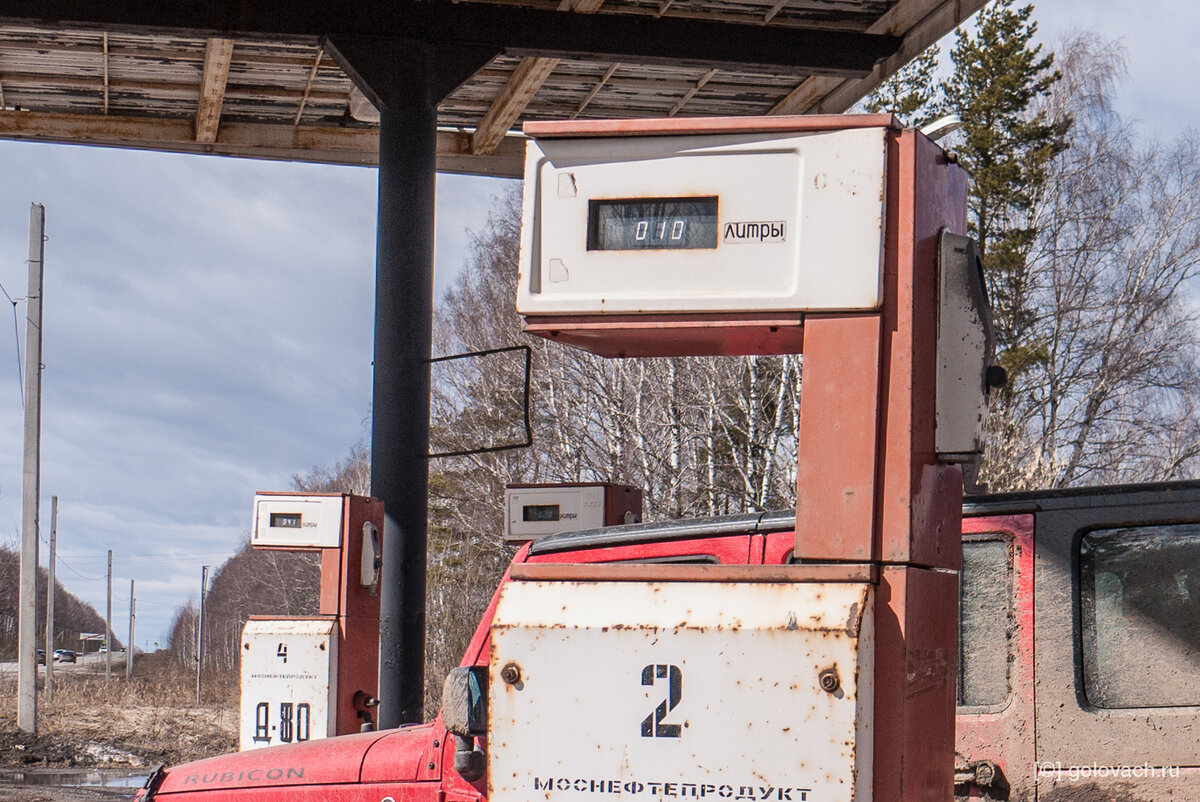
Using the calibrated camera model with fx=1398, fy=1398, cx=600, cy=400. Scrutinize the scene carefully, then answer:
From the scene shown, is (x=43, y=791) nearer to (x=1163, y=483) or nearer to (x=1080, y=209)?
(x=1163, y=483)

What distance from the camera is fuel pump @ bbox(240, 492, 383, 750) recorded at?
29.8 feet

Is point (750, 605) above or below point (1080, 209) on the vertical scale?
below

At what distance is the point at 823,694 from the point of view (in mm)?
2547

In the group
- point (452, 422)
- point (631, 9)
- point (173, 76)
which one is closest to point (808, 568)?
point (631, 9)

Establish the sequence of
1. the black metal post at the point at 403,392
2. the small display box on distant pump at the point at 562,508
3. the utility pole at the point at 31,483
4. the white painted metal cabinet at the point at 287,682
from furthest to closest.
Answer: the utility pole at the point at 31,483, the black metal post at the point at 403,392, the white painted metal cabinet at the point at 287,682, the small display box on distant pump at the point at 562,508

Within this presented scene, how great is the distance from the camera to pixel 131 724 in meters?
22.0

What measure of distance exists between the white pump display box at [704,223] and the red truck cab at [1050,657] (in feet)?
4.17

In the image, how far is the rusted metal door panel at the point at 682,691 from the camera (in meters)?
2.55

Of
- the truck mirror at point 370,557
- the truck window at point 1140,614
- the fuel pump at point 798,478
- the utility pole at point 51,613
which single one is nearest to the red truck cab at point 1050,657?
the truck window at point 1140,614

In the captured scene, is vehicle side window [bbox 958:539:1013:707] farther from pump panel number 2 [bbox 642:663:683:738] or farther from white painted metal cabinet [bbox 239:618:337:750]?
Answer: white painted metal cabinet [bbox 239:618:337:750]

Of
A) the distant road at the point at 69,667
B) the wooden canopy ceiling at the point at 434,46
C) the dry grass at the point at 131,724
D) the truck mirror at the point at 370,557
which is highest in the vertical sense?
the wooden canopy ceiling at the point at 434,46

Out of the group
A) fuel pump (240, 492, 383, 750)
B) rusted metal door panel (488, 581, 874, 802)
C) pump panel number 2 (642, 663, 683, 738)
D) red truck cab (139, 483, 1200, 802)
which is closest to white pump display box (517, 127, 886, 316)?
rusted metal door panel (488, 581, 874, 802)

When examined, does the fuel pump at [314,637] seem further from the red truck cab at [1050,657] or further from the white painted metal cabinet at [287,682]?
the red truck cab at [1050,657]

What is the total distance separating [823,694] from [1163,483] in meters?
1.89
